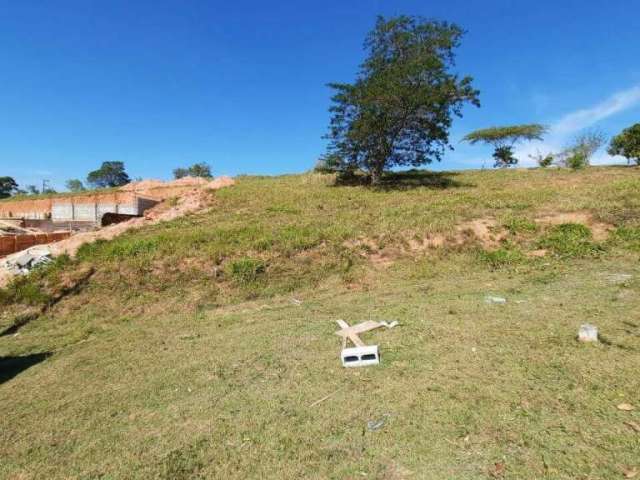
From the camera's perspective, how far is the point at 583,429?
Answer: 2.21 meters

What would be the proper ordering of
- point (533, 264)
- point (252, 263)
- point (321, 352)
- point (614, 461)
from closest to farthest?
point (614, 461) < point (321, 352) < point (533, 264) < point (252, 263)

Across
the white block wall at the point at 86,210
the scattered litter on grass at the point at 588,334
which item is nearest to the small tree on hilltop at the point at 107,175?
the white block wall at the point at 86,210

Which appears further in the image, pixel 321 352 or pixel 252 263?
pixel 252 263

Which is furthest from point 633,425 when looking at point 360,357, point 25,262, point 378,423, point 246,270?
point 25,262

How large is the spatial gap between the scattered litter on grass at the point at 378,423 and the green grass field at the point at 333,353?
2cm

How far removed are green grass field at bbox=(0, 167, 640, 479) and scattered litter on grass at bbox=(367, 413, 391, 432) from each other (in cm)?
2

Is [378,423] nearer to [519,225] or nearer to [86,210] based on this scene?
[519,225]

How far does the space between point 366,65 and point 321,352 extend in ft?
48.2

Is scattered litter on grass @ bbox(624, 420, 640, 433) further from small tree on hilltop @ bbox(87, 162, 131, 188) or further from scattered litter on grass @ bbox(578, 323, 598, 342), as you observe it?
small tree on hilltop @ bbox(87, 162, 131, 188)

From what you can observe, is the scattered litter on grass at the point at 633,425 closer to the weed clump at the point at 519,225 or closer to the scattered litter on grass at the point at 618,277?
the scattered litter on grass at the point at 618,277

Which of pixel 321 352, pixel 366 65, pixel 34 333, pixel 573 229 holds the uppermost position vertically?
pixel 366 65

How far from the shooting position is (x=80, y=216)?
1655 cm

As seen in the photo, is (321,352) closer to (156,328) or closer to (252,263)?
(156,328)

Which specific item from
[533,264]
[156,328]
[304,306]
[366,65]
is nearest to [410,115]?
[366,65]
